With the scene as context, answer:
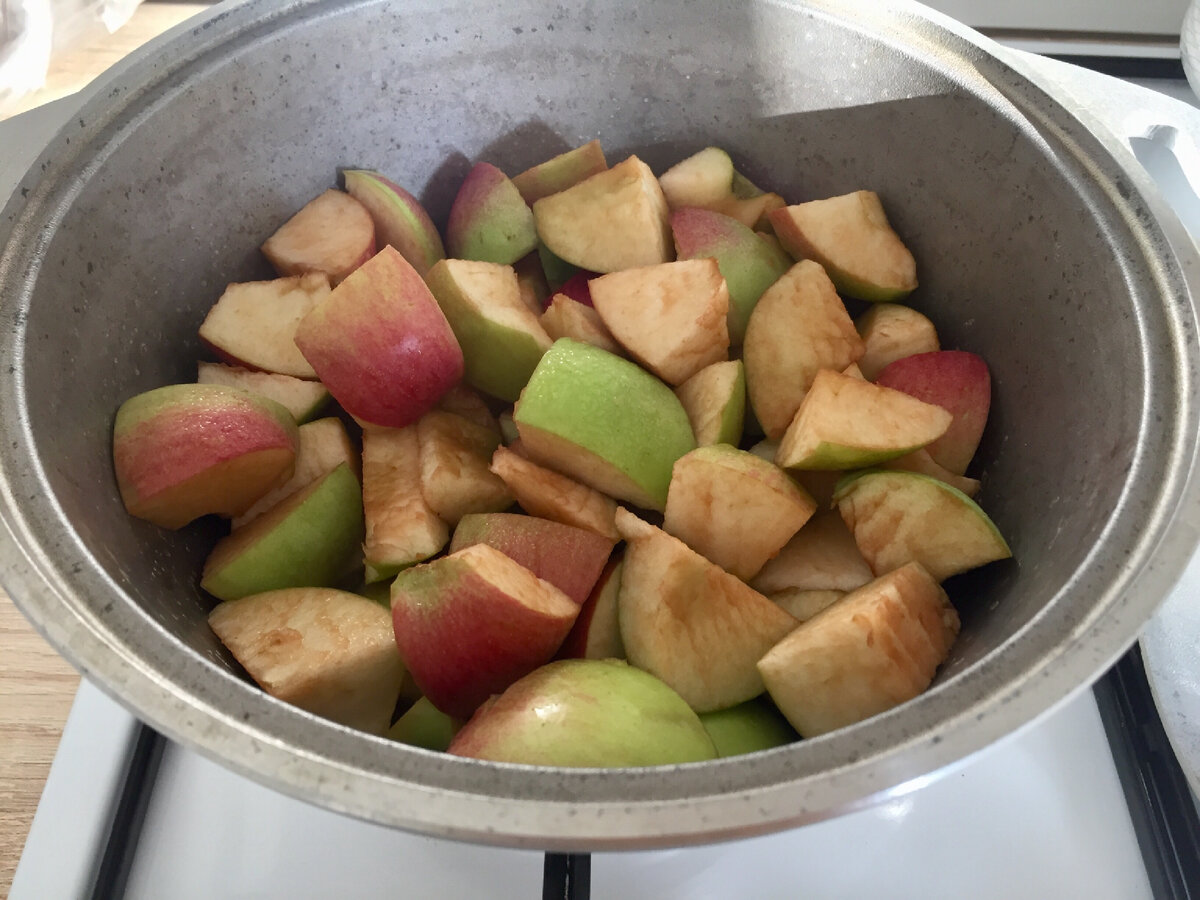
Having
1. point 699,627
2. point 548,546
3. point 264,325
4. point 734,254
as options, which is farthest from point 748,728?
point 264,325

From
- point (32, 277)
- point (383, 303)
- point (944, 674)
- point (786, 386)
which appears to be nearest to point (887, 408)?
point (786, 386)

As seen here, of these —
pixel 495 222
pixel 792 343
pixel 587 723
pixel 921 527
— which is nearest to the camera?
pixel 587 723

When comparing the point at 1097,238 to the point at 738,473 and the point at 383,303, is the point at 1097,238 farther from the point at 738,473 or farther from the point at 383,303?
the point at 383,303

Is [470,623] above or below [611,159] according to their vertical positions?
below

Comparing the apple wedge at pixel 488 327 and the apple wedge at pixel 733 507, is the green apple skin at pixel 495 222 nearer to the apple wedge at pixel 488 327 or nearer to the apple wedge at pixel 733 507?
the apple wedge at pixel 488 327

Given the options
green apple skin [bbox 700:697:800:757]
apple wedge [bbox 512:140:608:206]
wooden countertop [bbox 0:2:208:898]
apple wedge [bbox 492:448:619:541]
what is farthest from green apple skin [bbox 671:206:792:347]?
wooden countertop [bbox 0:2:208:898]

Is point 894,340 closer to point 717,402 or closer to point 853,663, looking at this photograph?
point 717,402

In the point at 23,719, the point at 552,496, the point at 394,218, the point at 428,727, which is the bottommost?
the point at 23,719

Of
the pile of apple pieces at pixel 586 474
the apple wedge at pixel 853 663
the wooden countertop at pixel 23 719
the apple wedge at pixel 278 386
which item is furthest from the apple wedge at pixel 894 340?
the wooden countertop at pixel 23 719

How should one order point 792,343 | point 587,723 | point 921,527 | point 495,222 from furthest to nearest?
point 495,222
point 792,343
point 921,527
point 587,723

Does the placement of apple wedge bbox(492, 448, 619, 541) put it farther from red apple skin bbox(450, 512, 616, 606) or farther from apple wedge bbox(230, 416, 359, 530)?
apple wedge bbox(230, 416, 359, 530)
